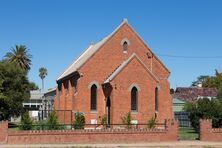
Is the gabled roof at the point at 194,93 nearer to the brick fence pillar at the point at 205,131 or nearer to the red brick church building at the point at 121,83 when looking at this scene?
the red brick church building at the point at 121,83

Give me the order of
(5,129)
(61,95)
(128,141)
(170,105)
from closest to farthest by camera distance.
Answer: (5,129), (128,141), (170,105), (61,95)

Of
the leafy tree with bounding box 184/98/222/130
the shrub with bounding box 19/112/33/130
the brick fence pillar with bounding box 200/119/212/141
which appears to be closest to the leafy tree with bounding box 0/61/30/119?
the shrub with bounding box 19/112/33/130

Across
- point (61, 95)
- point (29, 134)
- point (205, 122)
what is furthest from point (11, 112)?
point (205, 122)

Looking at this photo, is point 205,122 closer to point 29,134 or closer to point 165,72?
point 29,134

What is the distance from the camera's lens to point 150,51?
169ft

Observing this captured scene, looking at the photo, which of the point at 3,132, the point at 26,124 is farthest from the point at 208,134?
the point at 3,132

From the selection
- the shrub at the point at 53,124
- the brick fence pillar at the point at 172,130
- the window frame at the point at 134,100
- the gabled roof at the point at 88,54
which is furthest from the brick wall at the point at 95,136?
the gabled roof at the point at 88,54

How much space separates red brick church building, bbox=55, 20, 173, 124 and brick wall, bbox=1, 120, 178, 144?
463 inches

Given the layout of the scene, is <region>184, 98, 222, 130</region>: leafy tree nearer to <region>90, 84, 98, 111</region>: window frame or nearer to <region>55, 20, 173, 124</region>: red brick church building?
<region>55, 20, 173, 124</region>: red brick church building

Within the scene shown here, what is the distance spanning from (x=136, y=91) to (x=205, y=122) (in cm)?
1359

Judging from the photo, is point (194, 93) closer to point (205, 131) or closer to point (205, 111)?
point (205, 111)

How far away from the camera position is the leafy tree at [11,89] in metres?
58.4

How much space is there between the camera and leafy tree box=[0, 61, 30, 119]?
58.4 metres

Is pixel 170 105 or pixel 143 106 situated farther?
pixel 170 105
